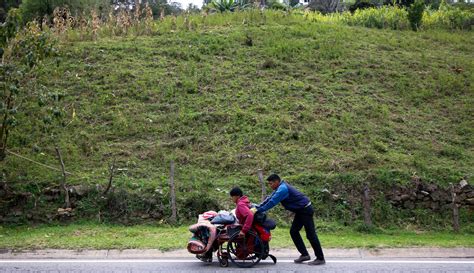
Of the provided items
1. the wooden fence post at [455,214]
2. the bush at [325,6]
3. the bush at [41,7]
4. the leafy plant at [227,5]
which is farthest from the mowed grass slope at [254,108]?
the bush at [325,6]

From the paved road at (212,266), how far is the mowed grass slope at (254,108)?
416 centimetres

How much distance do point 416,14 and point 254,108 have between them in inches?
491

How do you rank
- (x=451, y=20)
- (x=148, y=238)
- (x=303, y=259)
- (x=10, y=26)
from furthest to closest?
(x=451, y=20)
(x=10, y=26)
(x=148, y=238)
(x=303, y=259)

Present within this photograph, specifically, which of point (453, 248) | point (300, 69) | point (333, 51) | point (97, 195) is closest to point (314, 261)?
point (453, 248)

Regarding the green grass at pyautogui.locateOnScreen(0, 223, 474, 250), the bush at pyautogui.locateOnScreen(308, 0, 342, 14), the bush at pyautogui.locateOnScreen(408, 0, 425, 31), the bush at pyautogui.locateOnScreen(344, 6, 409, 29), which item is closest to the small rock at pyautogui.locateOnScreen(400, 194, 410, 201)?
the green grass at pyautogui.locateOnScreen(0, 223, 474, 250)

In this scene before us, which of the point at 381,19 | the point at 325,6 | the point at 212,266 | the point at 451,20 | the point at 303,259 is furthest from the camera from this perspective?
the point at 325,6

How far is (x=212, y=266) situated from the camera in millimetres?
9961

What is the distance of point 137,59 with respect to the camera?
21609 mm

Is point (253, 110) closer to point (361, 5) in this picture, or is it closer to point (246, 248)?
point (246, 248)

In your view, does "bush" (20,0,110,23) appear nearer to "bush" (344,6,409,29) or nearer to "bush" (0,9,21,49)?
"bush" (0,9,21,49)

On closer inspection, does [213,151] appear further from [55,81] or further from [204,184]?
[55,81]

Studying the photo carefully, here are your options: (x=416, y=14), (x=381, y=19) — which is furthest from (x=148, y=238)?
(x=416, y=14)

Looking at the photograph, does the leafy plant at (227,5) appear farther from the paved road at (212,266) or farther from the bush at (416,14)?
the paved road at (212,266)

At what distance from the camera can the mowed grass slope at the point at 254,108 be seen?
15.5 metres
